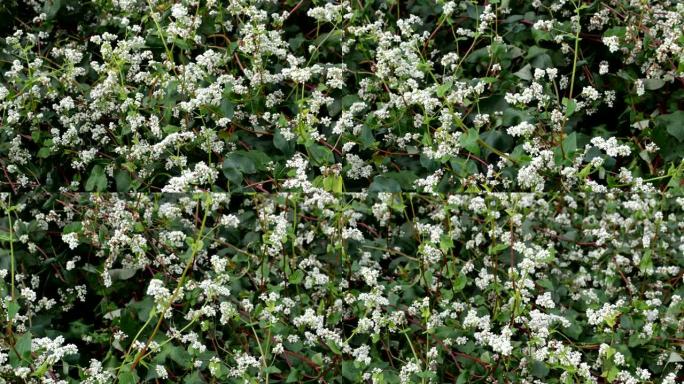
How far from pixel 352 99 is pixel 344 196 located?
0.40m

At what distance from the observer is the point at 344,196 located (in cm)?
306

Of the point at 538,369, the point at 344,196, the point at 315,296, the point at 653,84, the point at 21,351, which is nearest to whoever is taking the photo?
the point at 21,351

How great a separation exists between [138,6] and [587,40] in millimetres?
1714

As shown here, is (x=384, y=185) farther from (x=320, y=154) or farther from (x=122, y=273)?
(x=122, y=273)

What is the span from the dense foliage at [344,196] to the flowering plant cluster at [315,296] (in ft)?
0.04

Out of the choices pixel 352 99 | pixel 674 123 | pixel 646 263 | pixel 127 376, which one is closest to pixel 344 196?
pixel 352 99

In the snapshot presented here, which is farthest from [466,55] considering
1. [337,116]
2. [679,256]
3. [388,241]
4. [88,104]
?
[88,104]

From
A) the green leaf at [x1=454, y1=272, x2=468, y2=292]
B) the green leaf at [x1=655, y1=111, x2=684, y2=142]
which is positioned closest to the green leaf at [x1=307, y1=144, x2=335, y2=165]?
the green leaf at [x1=454, y1=272, x2=468, y2=292]

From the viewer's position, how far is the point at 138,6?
3643mm

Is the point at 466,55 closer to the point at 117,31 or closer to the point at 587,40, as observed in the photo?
the point at 587,40

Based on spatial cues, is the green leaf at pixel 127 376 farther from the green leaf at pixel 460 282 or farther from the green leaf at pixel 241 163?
the green leaf at pixel 460 282

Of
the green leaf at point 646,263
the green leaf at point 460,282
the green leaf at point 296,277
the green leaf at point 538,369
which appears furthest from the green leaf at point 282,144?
the green leaf at point 646,263

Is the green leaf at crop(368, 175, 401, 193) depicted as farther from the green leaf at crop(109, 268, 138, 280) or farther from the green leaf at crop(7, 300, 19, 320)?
the green leaf at crop(7, 300, 19, 320)

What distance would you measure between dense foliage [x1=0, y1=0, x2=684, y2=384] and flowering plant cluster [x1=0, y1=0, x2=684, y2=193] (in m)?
0.01
